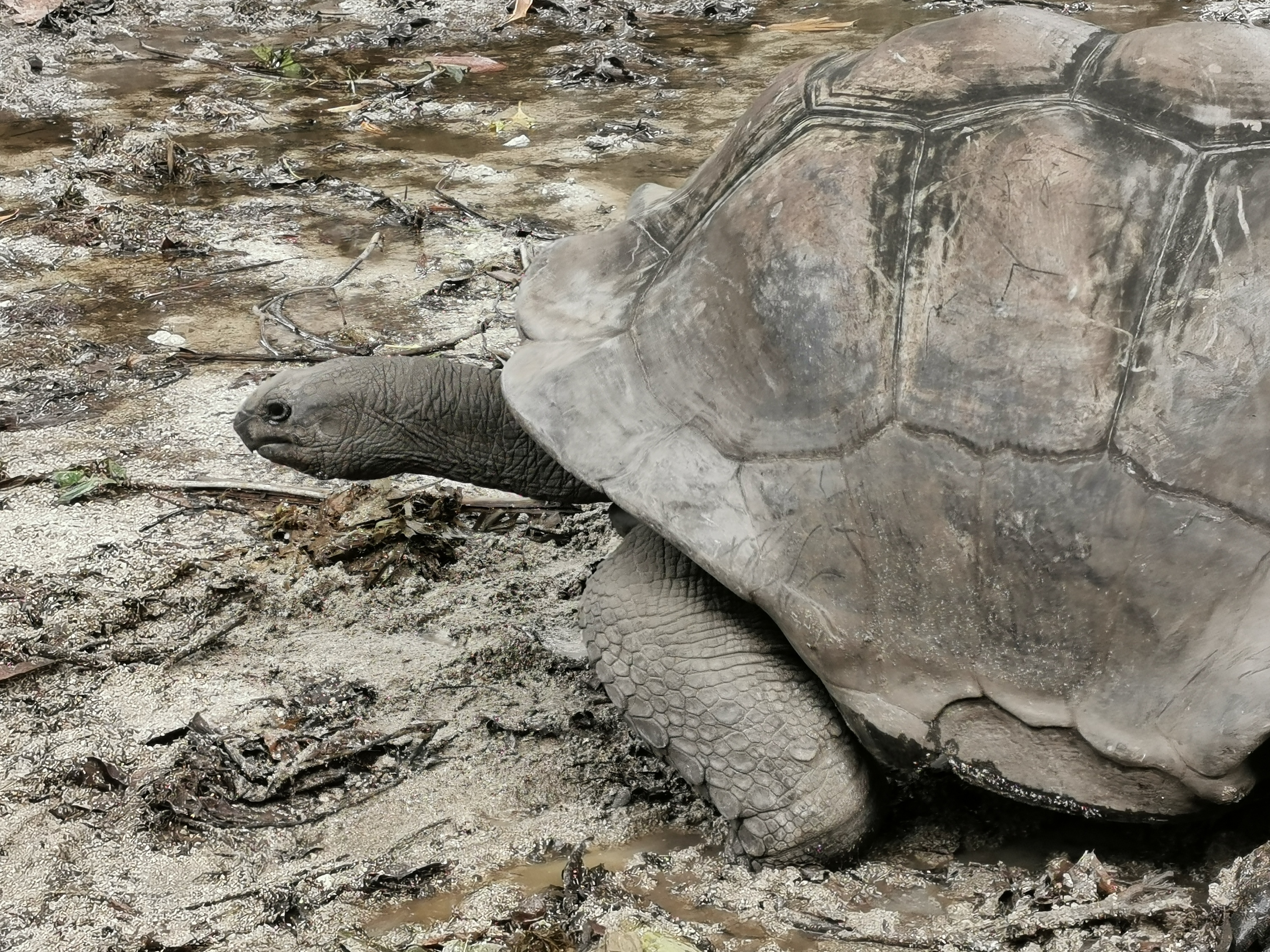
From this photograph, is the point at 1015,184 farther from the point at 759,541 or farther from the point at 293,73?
the point at 293,73

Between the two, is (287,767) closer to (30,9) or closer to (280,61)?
(280,61)

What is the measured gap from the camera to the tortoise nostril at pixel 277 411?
3463 millimetres

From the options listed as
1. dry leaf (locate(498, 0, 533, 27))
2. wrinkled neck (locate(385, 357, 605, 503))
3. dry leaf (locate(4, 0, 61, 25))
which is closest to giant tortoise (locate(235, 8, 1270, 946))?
wrinkled neck (locate(385, 357, 605, 503))

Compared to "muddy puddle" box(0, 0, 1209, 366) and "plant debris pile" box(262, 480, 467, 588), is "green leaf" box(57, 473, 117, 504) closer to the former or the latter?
"plant debris pile" box(262, 480, 467, 588)

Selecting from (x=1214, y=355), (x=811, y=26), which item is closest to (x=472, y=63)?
(x=811, y=26)

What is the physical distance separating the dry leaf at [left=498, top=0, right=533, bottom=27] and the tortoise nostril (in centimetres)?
709

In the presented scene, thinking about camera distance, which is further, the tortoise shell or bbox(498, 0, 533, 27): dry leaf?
bbox(498, 0, 533, 27): dry leaf

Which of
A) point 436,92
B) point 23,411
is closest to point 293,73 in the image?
point 436,92

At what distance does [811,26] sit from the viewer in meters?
9.16

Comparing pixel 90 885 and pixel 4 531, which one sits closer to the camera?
pixel 90 885

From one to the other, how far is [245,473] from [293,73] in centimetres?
517

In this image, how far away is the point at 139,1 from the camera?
10531mm

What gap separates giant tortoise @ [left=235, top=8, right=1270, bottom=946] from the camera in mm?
2311

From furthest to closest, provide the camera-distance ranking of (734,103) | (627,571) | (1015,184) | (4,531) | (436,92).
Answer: (436,92), (734,103), (4,531), (627,571), (1015,184)
